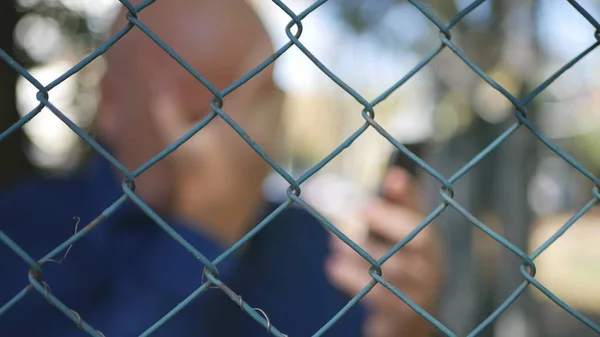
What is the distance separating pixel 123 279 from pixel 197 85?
1.94ft

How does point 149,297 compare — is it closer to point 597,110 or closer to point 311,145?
point 597,110

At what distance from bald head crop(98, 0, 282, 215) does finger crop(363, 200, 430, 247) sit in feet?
1.25

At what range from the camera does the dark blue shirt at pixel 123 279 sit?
1358mm

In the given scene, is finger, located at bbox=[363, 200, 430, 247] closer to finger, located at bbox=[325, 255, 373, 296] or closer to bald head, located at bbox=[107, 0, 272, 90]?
finger, located at bbox=[325, 255, 373, 296]

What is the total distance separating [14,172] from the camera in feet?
10.3

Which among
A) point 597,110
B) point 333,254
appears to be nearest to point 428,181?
point 333,254

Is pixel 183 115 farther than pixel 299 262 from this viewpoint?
No

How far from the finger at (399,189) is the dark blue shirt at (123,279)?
18.0 inches

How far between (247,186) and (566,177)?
7.04m

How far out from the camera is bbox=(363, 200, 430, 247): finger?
4.82ft

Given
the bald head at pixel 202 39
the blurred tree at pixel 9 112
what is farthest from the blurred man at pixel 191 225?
the blurred tree at pixel 9 112

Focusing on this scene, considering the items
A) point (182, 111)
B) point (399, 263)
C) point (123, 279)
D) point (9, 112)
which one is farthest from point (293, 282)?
point (9, 112)

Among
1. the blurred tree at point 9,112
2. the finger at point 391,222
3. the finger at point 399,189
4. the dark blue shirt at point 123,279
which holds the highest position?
the blurred tree at point 9,112

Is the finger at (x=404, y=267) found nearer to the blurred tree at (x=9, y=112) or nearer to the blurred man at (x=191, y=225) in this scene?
the blurred man at (x=191, y=225)
